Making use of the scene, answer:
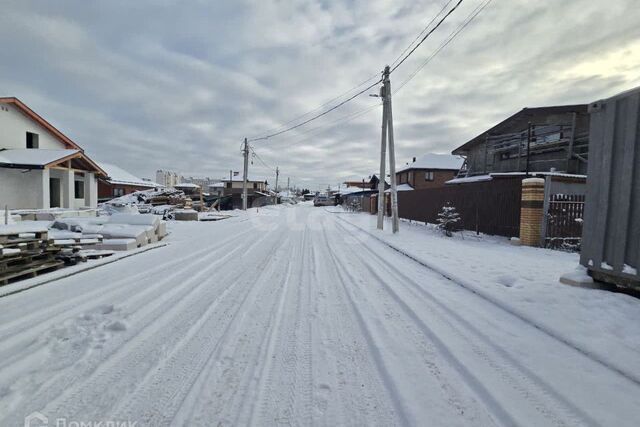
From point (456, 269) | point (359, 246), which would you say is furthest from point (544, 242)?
point (359, 246)

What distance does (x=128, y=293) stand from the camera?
4754 millimetres

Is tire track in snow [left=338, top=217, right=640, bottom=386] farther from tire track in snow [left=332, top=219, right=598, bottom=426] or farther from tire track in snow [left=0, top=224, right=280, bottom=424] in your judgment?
tire track in snow [left=0, top=224, right=280, bottom=424]

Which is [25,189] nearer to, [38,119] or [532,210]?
[38,119]

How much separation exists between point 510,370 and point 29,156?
2351 centimetres

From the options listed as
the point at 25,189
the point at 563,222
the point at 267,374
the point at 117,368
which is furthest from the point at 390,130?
the point at 25,189

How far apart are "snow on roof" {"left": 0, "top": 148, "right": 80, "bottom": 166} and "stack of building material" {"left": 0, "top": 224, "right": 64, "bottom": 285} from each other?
1355cm

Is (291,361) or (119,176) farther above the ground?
(119,176)

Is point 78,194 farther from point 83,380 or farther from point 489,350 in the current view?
point 489,350

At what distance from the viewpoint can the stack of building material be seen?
5254 mm

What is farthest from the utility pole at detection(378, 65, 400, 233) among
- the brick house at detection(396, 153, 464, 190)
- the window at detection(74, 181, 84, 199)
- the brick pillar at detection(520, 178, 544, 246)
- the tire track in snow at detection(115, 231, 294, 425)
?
the brick house at detection(396, 153, 464, 190)

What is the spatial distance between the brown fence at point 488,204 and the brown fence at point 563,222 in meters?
1.04

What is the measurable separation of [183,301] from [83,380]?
6.35 ft

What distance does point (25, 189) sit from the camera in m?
16.7

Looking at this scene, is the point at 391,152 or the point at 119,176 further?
the point at 119,176
